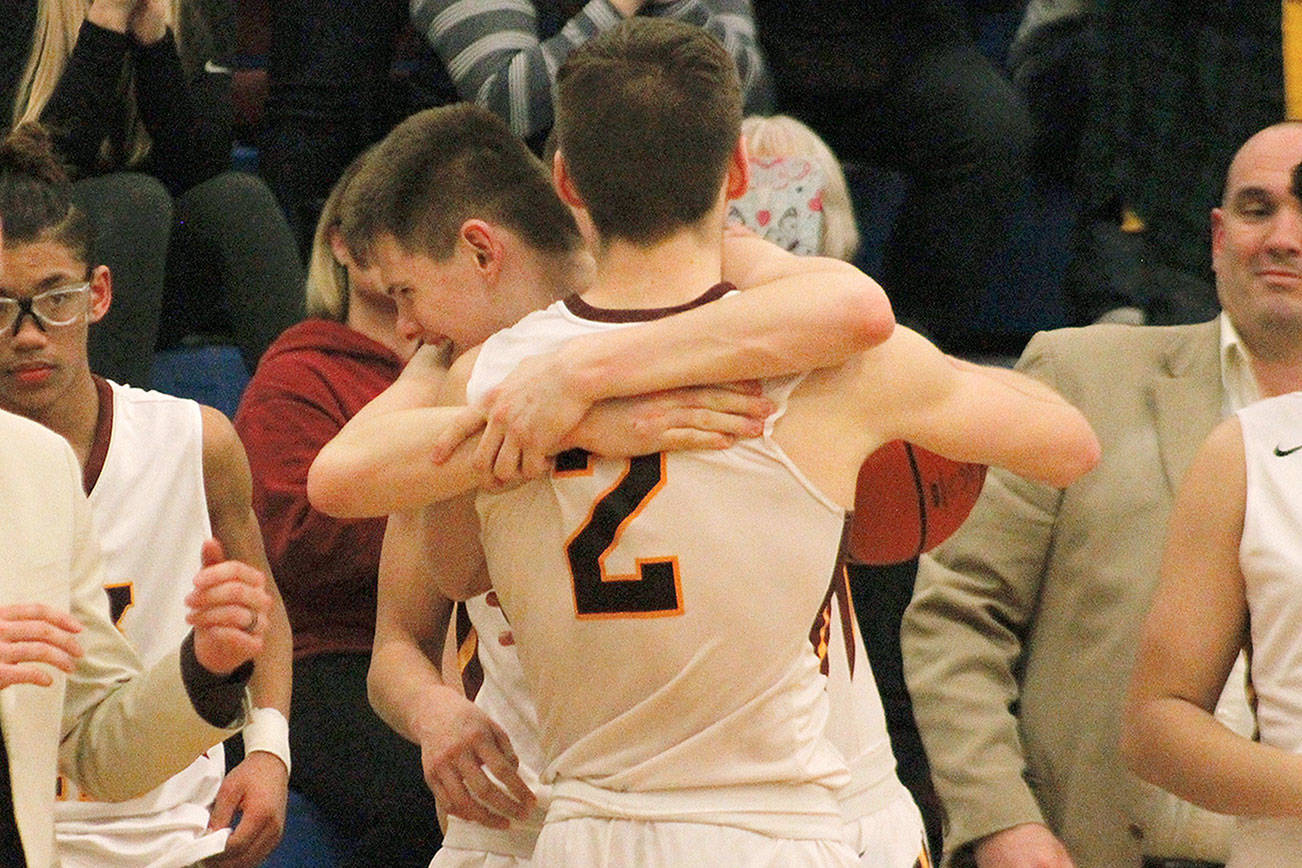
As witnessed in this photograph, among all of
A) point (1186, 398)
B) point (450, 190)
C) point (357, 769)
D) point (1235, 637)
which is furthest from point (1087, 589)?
point (357, 769)

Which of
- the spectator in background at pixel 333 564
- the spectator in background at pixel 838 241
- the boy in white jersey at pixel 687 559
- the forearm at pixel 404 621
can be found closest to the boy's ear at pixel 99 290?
the spectator in background at pixel 333 564

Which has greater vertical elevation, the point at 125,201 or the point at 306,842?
the point at 125,201

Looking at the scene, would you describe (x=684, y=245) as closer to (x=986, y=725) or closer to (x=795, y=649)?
(x=795, y=649)

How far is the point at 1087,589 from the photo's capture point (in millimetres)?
3129

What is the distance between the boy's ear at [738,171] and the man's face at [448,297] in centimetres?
53

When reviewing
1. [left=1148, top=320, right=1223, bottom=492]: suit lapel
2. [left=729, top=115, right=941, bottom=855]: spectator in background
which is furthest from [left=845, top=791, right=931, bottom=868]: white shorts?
[left=729, top=115, right=941, bottom=855]: spectator in background

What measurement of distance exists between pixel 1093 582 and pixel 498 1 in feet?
9.11

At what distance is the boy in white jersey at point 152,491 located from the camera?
11.4 ft

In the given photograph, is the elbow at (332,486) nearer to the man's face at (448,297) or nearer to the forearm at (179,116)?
the man's face at (448,297)

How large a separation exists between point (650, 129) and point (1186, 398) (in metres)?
1.39

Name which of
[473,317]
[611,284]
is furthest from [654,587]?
[473,317]

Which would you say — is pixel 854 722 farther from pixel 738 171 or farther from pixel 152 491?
pixel 152 491

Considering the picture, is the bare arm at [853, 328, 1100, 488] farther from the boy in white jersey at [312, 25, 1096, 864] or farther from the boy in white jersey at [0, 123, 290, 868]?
the boy in white jersey at [0, 123, 290, 868]

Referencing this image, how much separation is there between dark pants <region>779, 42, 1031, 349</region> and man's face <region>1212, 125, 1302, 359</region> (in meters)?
2.40
